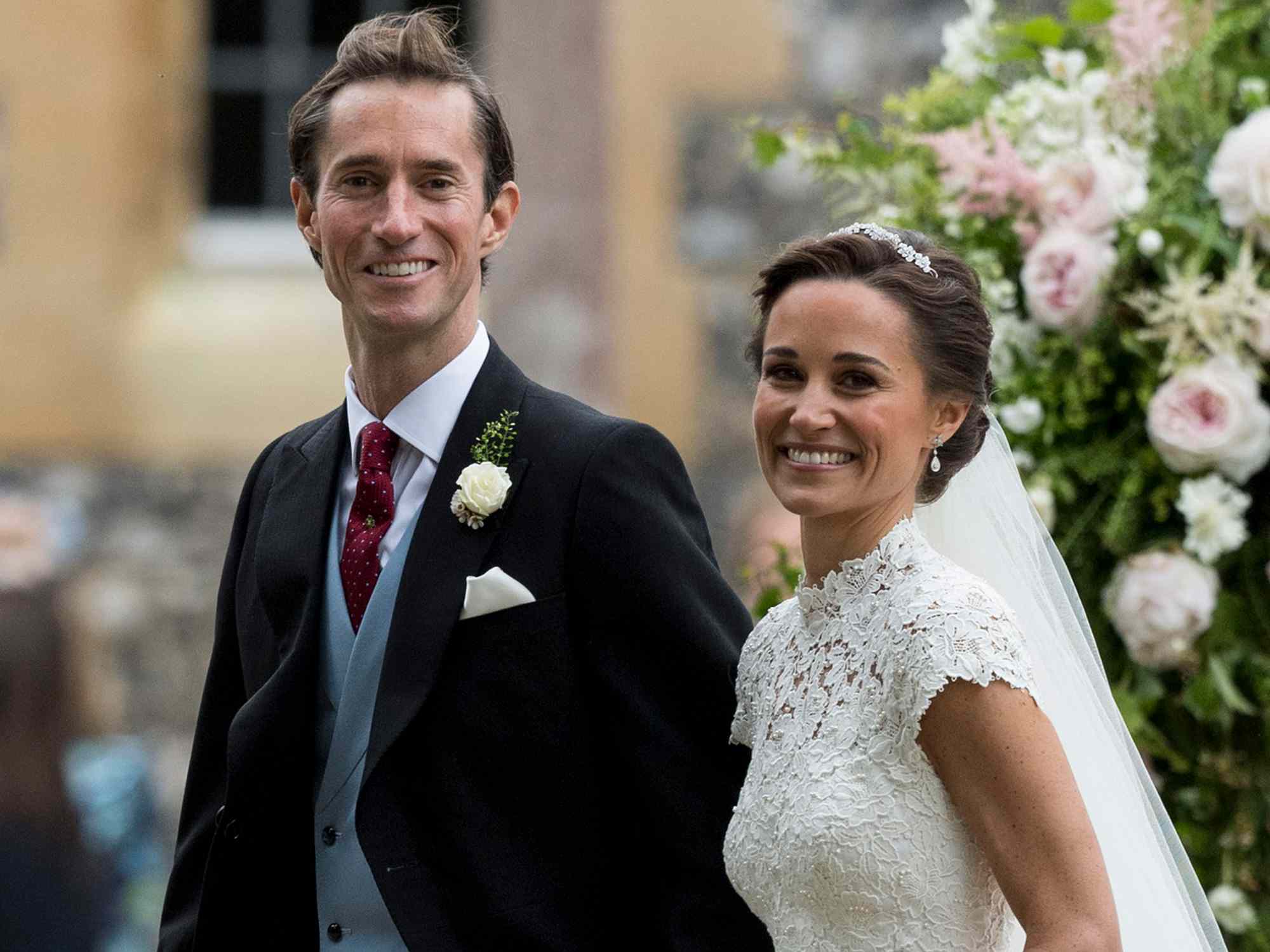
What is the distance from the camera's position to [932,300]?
2.29 meters

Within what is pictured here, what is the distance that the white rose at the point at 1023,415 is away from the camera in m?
3.22

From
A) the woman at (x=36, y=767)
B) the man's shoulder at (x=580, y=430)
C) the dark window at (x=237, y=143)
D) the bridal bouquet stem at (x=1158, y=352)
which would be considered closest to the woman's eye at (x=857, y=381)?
the man's shoulder at (x=580, y=430)

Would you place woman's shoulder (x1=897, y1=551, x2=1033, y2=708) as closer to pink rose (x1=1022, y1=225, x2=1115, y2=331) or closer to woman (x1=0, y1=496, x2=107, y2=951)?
pink rose (x1=1022, y1=225, x2=1115, y2=331)

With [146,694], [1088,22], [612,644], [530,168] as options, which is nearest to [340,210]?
[612,644]

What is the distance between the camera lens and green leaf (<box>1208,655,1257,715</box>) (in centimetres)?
309

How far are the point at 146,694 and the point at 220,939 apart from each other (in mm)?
4925

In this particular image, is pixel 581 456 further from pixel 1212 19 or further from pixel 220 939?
pixel 1212 19

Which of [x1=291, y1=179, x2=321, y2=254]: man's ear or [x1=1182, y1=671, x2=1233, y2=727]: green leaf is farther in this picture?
[x1=1182, y1=671, x2=1233, y2=727]: green leaf

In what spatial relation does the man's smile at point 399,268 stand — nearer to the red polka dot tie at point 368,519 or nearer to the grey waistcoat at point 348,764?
the red polka dot tie at point 368,519

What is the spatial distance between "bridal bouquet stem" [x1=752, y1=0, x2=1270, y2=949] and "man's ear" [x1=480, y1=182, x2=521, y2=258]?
892mm

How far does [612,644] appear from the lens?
2611 mm

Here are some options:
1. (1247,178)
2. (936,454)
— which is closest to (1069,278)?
(1247,178)

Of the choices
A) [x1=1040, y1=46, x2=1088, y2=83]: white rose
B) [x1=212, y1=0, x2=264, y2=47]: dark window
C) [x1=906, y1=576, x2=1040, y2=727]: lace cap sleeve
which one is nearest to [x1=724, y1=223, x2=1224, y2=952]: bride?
[x1=906, y1=576, x2=1040, y2=727]: lace cap sleeve

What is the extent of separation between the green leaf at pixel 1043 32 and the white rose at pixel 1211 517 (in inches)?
36.2
